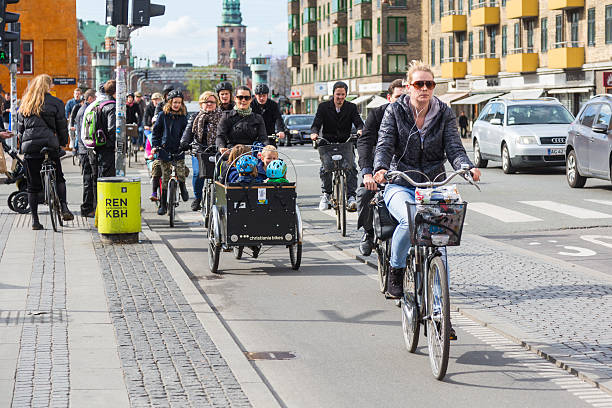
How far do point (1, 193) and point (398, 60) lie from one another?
72.3 meters

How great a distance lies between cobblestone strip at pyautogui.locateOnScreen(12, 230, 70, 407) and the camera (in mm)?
5707

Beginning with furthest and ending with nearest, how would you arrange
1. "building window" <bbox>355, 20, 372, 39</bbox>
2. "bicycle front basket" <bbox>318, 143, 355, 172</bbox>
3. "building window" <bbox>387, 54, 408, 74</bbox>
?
"building window" <bbox>355, 20, 372, 39</bbox>
"building window" <bbox>387, 54, 408, 74</bbox>
"bicycle front basket" <bbox>318, 143, 355, 172</bbox>

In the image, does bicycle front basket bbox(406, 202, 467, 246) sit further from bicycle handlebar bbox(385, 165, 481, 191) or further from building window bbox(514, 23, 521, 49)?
building window bbox(514, 23, 521, 49)

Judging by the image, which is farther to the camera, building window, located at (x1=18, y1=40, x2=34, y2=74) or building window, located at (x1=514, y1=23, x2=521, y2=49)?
building window, located at (x1=18, y1=40, x2=34, y2=74)

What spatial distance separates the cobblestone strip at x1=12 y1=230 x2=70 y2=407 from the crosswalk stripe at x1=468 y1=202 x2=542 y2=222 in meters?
7.00

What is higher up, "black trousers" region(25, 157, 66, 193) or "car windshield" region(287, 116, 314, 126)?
"car windshield" region(287, 116, 314, 126)

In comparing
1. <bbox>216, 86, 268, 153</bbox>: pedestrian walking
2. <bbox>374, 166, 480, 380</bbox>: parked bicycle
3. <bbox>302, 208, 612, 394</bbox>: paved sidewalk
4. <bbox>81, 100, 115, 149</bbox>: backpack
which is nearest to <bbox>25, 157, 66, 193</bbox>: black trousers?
<bbox>81, 100, 115, 149</bbox>: backpack

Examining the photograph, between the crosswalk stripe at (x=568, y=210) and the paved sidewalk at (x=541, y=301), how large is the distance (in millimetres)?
3907

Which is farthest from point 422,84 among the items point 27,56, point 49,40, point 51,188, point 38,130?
point 49,40

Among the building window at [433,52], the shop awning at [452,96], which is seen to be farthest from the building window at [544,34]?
the building window at [433,52]

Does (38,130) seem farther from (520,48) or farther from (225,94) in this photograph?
(520,48)

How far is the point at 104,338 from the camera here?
23.7 ft

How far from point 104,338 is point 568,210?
1070cm

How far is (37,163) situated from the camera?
567 inches
